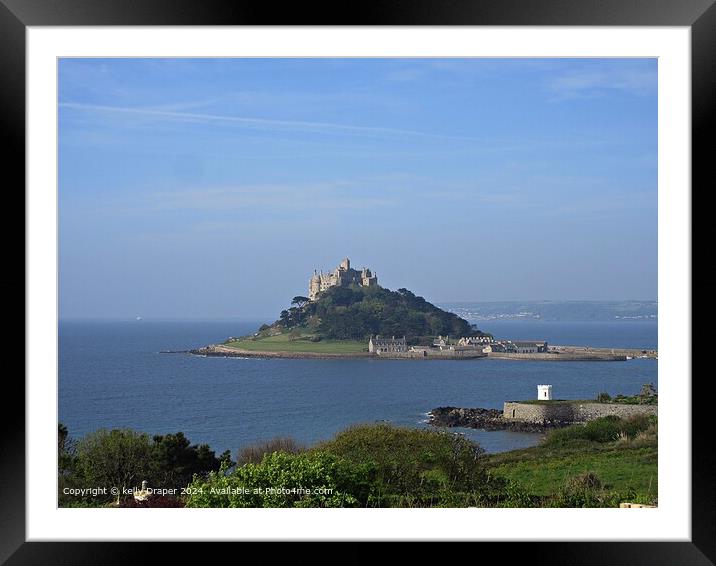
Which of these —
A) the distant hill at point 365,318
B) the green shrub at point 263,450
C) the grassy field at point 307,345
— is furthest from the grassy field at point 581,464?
the grassy field at point 307,345

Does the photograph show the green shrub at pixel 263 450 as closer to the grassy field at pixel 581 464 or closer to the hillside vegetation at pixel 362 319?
the grassy field at pixel 581 464

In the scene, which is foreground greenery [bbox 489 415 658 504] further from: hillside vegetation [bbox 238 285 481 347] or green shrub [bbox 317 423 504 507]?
hillside vegetation [bbox 238 285 481 347]


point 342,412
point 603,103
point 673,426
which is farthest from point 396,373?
point 673,426

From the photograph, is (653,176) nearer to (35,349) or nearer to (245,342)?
(245,342)

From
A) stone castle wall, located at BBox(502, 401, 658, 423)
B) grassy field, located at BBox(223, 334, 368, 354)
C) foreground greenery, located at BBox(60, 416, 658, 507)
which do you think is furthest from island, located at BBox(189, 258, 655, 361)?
foreground greenery, located at BBox(60, 416, 658, 507)

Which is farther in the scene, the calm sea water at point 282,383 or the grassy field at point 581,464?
the calm sea water at point 282,383

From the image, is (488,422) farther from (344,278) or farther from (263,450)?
(344,278)
